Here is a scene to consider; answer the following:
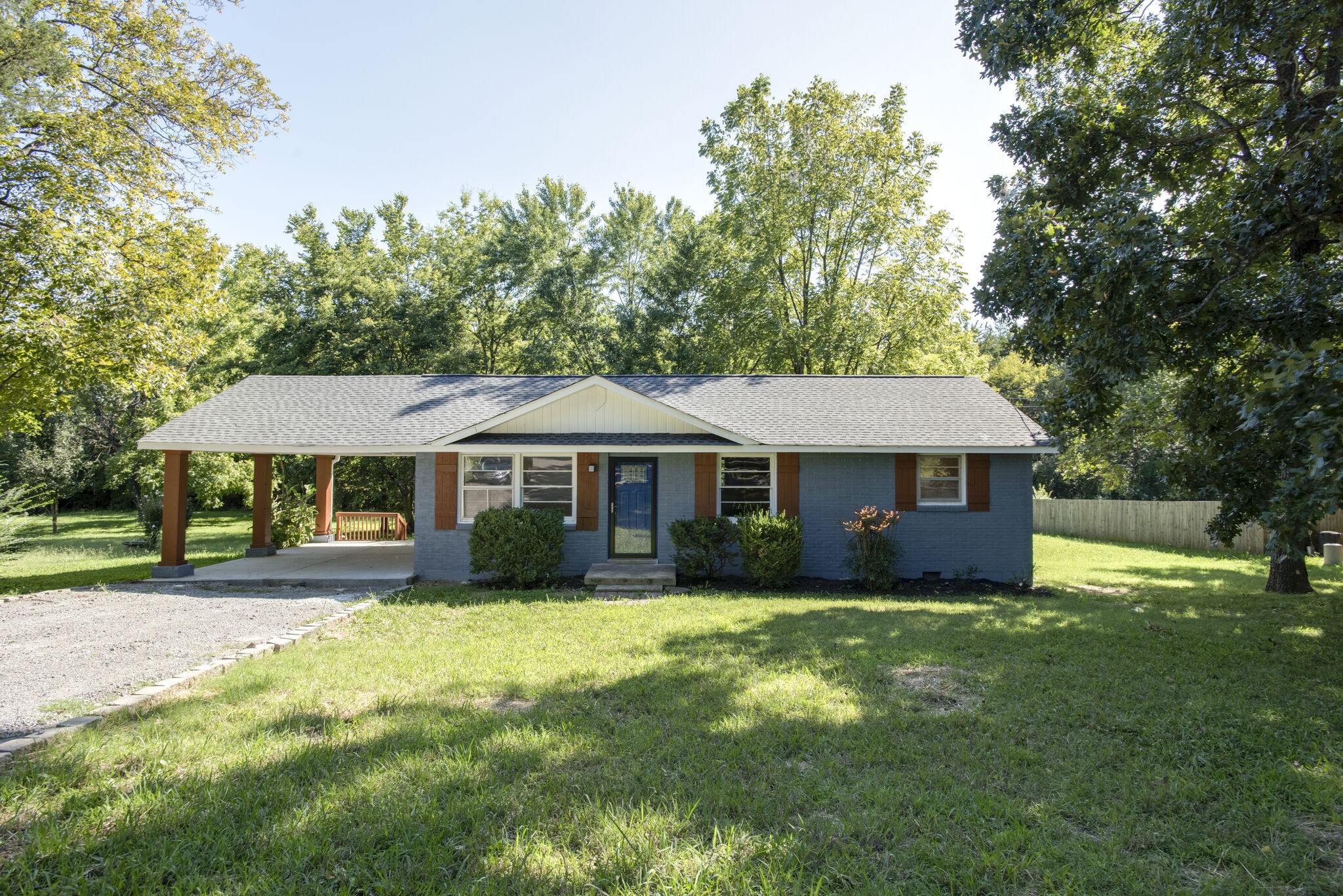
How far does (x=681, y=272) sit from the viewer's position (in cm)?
2488

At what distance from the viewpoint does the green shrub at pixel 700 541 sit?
11.5 metres

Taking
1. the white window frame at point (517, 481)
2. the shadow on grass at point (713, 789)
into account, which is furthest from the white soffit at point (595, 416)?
the shadow on grass at point (713, 789)

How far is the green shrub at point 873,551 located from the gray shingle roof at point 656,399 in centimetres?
132

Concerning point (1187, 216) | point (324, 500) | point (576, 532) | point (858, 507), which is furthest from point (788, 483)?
point (324, 500)

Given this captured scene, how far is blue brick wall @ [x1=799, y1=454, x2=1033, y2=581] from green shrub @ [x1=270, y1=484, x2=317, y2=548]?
1194 centimetres

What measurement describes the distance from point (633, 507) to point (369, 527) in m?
10.0

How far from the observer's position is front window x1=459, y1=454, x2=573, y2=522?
1223 centimetres

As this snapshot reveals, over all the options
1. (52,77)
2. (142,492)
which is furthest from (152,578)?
(142,492)

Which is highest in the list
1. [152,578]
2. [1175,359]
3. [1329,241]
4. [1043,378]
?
[1043,378]

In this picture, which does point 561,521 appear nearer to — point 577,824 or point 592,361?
point 577,824

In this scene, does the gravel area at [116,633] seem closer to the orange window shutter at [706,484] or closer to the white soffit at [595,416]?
the white soffit at [595,416]

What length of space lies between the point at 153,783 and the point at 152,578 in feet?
33.8

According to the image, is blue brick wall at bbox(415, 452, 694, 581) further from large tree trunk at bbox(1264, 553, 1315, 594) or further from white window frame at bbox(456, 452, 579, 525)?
large tree trunk at bbox(1264, 553, 1315, 594)

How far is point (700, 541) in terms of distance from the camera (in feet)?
37.7
